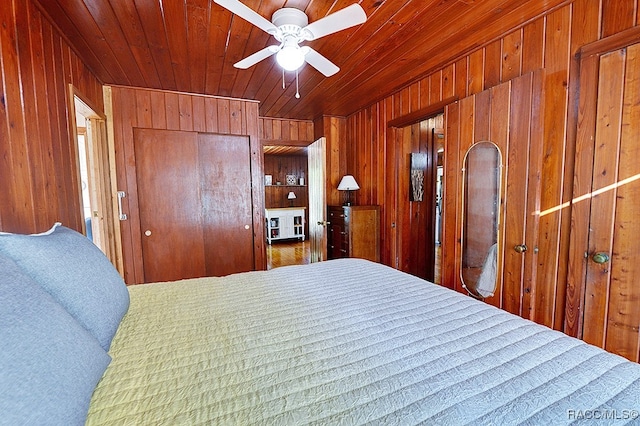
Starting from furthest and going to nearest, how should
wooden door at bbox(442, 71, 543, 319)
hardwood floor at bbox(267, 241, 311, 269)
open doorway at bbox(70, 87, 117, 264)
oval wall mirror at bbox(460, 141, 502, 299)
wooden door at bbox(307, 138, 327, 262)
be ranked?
hardwood floor at bbox(267, 241, 311, 269), wooden door at bbox(307, 138, 327, 262), open doorway at bbox(70, 87, 117, 264), oval wall mirror at bbox(460, 141, 502, 299), wooden door at bbox(442, 71, 543, 319)

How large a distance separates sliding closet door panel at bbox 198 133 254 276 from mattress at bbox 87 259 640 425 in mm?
2169

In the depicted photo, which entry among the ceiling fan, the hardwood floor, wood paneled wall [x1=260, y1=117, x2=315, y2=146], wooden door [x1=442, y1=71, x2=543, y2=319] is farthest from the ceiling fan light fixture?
the hardwood floor

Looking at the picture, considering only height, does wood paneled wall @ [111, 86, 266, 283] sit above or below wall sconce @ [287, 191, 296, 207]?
above

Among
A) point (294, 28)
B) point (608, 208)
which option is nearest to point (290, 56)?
point (294, 28)

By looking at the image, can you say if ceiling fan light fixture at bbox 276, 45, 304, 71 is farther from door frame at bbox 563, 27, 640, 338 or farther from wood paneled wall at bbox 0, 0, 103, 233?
door frame at bbox 563, 27, 640, 338

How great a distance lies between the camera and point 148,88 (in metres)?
2.92

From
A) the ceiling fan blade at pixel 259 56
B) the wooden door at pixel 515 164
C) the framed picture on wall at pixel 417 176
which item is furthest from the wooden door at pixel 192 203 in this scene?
the wooden door at pixel 515 164

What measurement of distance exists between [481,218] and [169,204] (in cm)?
314

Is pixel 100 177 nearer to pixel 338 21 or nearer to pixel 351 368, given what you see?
pixel 338 21

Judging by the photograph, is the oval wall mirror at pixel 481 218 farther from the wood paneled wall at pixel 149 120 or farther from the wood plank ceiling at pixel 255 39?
the wood paneled wall at pixel 149 120

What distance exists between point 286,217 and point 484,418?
20.5 ft

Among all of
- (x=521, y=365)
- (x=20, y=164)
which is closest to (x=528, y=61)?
(x=521, y=365)

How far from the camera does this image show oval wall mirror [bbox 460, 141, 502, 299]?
2066 mm

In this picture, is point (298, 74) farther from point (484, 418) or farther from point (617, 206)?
point (484, 418)
